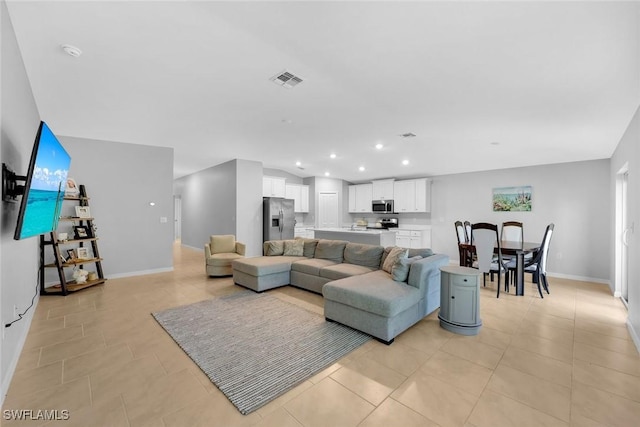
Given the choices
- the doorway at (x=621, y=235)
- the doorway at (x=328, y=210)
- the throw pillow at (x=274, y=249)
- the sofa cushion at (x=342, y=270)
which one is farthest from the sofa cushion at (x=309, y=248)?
the doorway at (x=621, y=235)

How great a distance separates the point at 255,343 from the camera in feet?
9.01

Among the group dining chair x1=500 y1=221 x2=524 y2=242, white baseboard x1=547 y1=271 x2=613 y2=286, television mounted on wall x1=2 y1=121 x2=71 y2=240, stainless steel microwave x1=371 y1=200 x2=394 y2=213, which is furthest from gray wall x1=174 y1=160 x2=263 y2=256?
white baseboard x1=547 y1=271 x2=613 y2=286

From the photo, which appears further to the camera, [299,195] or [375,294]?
[299,195]

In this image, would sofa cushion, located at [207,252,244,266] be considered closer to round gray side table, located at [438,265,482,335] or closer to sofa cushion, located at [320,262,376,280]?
sofa cushion, located at [320,262,376,280]

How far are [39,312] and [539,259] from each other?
736 centimetres

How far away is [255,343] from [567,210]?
6785 mm

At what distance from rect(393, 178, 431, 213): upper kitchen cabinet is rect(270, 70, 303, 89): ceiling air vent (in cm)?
589

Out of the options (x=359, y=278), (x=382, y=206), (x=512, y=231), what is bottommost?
(x=359, y=278)

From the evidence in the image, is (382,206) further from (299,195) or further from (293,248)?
(293,248)

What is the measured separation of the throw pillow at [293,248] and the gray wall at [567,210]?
189 inches

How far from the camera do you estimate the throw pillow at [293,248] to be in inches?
209

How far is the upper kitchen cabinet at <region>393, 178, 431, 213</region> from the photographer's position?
7.86 meters

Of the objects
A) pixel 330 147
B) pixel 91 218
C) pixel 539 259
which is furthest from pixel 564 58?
pixel 91 218

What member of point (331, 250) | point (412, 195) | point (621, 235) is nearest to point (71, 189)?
point (331, 250)
